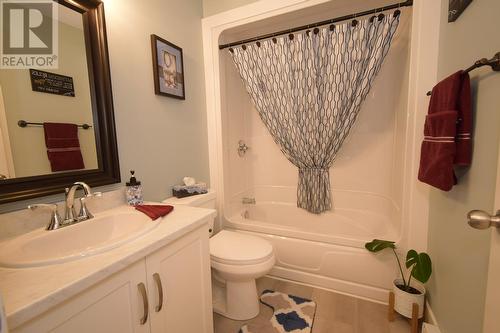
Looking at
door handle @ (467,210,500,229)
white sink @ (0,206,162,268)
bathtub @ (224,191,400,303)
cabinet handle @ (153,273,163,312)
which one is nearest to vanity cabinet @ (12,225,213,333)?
cabinet handle @ (153,273,163,312)

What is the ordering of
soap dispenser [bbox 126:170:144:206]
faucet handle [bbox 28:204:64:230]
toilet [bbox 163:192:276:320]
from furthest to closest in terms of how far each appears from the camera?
1. toilet [bbox 163:192:276:320]
2. soap dispenser [bbox 126:170:144:206]
3. faucet handle [bbox 28:204:64:230]

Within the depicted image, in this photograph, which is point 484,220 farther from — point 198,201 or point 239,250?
point 198,201

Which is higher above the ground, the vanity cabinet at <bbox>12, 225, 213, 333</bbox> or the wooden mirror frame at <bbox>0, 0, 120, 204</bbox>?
the wooden mirror frame at <bbox>0, 0, 120, 204</bbox>

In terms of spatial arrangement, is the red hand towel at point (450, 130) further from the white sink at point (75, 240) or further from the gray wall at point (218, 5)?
the gray wall at point (218, 5)

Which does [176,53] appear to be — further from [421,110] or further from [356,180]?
[356,180]

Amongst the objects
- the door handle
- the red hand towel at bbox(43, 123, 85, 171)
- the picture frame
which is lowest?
the door handle

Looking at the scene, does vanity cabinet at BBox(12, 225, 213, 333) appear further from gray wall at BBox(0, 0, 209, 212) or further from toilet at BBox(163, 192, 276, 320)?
gray wall at BBox(0, 0, 209, 212)

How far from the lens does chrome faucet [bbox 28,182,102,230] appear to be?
37.0 inches

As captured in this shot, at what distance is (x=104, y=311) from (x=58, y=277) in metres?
0.18

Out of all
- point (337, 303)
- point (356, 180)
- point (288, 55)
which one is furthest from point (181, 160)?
point (356, 180)

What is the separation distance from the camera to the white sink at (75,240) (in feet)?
2.33

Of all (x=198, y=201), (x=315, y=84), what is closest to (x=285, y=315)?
(x=198, y=201)

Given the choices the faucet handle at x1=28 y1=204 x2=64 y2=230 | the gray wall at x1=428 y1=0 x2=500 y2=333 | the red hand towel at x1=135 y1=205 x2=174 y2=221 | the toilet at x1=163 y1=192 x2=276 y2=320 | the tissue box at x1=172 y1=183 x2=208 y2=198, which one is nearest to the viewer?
the gray wall at x1=428 y1=0 x2=500 y2=333

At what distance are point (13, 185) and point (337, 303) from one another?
1934mm
